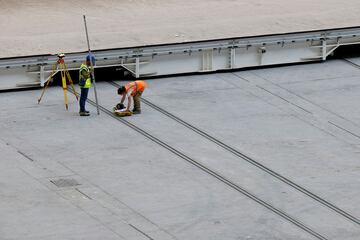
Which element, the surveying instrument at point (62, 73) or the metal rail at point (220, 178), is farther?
the surveying instrument at point (62, 73)

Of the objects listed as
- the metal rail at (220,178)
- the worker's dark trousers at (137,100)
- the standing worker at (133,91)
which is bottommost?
the metal rail at (220,178)

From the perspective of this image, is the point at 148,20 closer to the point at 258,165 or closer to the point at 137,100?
the point at 137,100

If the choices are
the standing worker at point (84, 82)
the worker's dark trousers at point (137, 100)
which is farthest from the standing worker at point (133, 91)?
the standing worker at point (84, 82)

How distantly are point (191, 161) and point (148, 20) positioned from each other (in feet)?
39.1

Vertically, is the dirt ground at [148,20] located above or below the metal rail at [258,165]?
above

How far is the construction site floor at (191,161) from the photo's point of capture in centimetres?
2689

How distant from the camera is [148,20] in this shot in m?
→ 41.6

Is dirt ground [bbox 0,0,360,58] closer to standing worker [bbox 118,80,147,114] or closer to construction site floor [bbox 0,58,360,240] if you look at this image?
construction site floor [bbox 0,58,360,240]

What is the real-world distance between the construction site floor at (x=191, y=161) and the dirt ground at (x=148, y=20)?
10.7ft

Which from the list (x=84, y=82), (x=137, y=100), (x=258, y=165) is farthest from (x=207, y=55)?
(x=258, y=165)

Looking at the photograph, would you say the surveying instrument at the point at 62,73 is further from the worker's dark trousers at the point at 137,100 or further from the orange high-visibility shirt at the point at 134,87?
the worker's dark trousers at the point at 137,100

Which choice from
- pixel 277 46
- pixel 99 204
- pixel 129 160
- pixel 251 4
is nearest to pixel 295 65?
pixel 277 46

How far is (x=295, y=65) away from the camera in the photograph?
125 feet

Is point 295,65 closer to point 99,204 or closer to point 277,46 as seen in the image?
point 277,46
